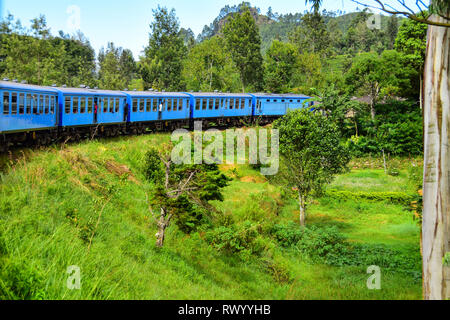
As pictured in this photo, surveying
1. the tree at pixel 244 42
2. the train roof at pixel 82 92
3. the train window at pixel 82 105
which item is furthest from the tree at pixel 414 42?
the train window at pixel 82 105

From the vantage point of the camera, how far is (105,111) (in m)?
19.9

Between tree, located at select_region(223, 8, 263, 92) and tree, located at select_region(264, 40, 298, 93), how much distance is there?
1342mm

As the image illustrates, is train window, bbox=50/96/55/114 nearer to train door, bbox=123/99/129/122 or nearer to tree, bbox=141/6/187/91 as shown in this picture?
train door, bbox=123/99/129/122

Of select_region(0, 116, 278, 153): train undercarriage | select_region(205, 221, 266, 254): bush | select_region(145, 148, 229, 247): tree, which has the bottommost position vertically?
select_region(205, 221, 266, 254): bush

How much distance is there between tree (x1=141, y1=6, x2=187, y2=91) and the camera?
40406 mm

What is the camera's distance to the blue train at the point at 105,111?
14.3 meters

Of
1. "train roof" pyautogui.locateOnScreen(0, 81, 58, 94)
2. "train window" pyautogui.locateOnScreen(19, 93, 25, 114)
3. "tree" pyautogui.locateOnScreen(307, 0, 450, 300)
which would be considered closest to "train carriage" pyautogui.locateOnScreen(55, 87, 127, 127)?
"train roof" pyautogui.locateOnScreen(0, 81, 58, 94)

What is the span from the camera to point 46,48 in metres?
35.8

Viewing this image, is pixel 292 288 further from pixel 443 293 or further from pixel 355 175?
pixel 355 175

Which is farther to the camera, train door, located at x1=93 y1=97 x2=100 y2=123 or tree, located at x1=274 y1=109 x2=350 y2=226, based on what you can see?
train door, located at x1=93 y1=97 x2=100 y2=123

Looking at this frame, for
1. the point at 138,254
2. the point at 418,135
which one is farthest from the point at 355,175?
the point at 138,254

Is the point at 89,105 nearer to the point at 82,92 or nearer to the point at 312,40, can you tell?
the point at 82,92

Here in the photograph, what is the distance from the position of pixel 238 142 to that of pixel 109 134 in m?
8.43
